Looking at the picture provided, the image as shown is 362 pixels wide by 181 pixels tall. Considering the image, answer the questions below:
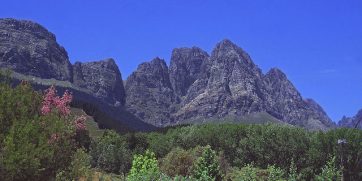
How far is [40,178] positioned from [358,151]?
62817 millimetres

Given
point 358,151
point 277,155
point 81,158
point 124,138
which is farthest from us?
point 124,138

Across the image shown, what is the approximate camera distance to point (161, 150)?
316ft

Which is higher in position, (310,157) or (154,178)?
(310,157)

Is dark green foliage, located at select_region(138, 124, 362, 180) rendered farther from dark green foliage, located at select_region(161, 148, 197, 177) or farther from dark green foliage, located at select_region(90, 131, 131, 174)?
dark green foliage, located at select_region(161, 148, 197, 177)

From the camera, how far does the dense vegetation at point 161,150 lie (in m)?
16.3

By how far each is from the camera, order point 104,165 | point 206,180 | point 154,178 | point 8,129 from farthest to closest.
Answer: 1. point 104,165
2. point 8,129
3. point 154,178
4. point 206,180

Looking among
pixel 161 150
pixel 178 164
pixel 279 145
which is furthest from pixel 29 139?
pixel 161 150

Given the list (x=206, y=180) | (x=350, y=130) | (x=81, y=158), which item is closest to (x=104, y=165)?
(x=350, y=130)

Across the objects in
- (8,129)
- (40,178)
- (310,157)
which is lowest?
(40,178)

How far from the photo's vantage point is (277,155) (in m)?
79.8

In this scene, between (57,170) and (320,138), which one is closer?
(57,170)

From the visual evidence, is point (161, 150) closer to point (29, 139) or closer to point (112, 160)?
point (112, 160)

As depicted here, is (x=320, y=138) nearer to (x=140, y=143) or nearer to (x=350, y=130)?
(x=350, y=130)

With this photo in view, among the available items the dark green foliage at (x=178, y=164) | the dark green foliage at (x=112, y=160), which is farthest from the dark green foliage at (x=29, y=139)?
the dark green foliage at (x=112, y=160)
